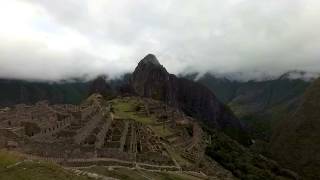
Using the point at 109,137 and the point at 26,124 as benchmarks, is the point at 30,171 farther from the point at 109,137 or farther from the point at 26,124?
the point at 109,137

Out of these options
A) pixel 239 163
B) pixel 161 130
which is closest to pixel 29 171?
pixel 161 130

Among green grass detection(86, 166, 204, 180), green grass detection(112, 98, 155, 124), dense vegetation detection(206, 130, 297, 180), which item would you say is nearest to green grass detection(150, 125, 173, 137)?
green grass detection(112, 98, 155, 124)

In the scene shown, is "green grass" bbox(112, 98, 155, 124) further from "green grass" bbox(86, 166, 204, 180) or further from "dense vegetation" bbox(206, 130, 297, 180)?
"green grass" bbox(86, 166, 204, 180)

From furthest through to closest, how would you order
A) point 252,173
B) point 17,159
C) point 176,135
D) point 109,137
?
point 252,173
point 176,135
point 109,137
point 17,159

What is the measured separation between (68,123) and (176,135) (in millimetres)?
45911

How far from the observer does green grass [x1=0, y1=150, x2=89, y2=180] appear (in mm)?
58812

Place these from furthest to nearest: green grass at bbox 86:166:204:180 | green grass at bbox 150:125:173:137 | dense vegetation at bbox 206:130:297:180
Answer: dense vegetation at bbox 206:130:297:180, green grass at bbox 150:125:173:137, green grass at bbox 86:166:204:180

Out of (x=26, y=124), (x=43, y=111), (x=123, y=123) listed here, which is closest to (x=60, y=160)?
(x=26, y=124)

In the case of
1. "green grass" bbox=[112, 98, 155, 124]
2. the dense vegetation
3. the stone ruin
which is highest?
"green grass" bbox=[112, 98, 155, 124]

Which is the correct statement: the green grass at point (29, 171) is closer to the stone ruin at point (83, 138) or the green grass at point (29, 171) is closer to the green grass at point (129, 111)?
the stone ruin at point (83, 138)

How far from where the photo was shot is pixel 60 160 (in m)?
71.5

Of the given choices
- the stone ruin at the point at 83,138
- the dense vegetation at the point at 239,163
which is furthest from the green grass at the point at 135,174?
the dense vegetation at the point at 239,163

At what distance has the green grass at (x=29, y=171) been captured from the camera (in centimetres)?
5881

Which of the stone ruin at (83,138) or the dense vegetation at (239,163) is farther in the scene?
the dense vegetation at (239,163)
